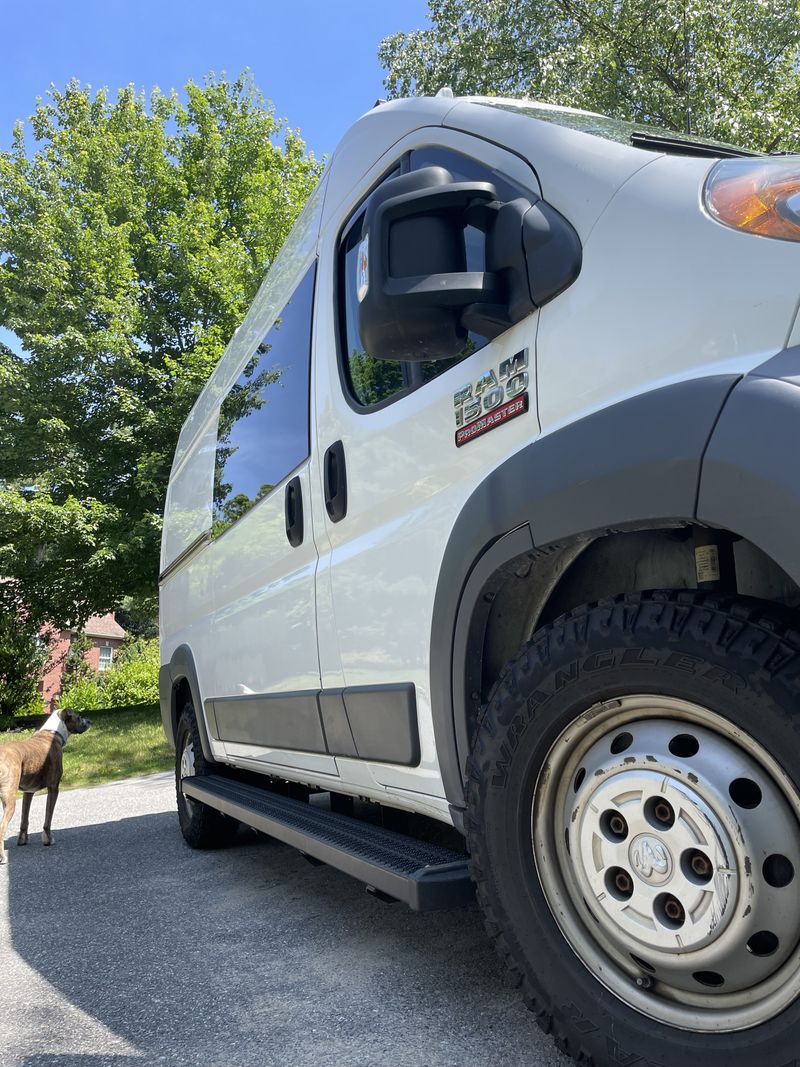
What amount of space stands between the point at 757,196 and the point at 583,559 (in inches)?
31.6

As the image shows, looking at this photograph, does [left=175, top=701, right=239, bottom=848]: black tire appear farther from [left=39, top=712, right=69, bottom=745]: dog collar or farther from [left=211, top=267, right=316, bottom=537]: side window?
[left=39, top=712, right=69, bottom=745]: dog collar

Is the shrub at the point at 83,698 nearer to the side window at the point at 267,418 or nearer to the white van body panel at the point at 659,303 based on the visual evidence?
the side window at the point at 267,418

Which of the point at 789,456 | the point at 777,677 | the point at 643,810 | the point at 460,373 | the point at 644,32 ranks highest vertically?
the point at 644,32

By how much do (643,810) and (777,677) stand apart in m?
0.40

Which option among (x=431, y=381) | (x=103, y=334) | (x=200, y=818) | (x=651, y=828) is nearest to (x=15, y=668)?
(x=103, y=334)

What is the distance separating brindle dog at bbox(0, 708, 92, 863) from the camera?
5688 mm

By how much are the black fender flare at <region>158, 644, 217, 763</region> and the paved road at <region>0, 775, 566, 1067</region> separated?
2.47 feet

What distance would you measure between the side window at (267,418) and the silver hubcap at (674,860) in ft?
5.49

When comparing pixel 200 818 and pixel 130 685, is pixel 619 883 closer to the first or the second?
pixel 200 818

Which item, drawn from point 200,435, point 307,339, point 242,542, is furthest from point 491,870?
point 200,435

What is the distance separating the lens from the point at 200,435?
5.22m


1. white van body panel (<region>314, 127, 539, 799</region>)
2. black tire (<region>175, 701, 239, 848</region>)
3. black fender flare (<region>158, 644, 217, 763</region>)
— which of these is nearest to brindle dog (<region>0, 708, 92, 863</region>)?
black fender flare (<region>158, 644, 217, 763</region>)

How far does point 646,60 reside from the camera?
42.5ft

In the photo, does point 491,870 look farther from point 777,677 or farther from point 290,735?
point 290,735
